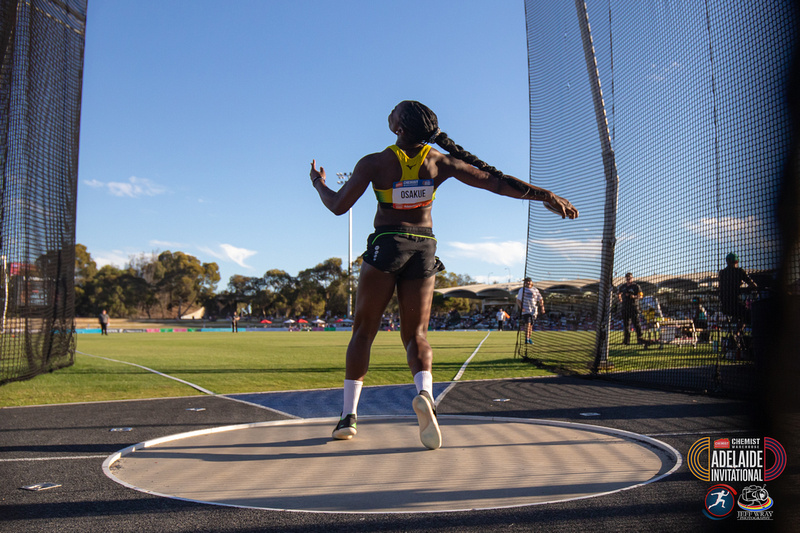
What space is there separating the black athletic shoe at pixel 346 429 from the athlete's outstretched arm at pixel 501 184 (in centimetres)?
157

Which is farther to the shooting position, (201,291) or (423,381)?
(201,291)

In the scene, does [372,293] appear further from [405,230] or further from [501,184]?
[501,184]

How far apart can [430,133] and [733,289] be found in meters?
3.72

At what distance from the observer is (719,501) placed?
1947 millimetres

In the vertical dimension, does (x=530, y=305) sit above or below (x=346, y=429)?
above

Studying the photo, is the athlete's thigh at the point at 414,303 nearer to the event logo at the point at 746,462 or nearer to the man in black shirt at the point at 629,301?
the event logo at the point at 746,462

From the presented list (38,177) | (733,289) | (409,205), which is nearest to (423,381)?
(409,205)

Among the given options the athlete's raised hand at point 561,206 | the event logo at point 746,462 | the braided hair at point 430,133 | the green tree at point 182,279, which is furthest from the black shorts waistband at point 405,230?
the green tree at point 182,279

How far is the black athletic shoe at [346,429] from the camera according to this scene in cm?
331

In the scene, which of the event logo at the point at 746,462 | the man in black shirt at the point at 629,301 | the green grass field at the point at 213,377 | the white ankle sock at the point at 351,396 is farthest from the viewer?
the man in black shirt at the point at 629,301

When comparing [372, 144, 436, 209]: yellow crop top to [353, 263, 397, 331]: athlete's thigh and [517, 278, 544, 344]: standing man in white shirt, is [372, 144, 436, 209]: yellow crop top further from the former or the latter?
[517, 278, 544, 344]: standing man in white shirt

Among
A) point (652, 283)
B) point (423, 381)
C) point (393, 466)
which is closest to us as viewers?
point (393, 466)

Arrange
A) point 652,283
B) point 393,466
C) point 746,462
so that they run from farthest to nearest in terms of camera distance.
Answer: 1. point 652,283
2. point 393,466
3. point 746,462

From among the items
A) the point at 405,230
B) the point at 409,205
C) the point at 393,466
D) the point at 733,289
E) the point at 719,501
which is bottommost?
the point at 393,466
